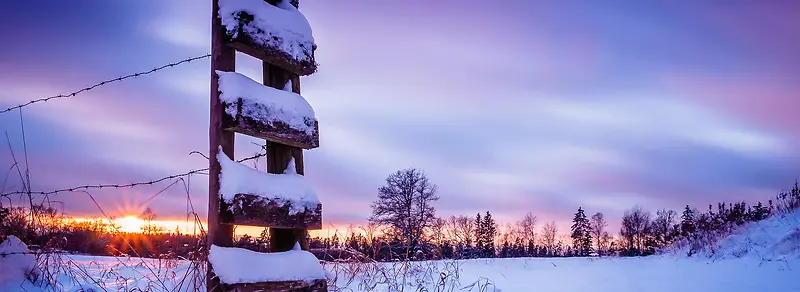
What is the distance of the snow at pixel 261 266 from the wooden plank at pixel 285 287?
27 millimetres

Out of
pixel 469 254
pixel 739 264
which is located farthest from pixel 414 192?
pixel 739 264

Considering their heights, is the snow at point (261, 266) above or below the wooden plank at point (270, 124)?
below

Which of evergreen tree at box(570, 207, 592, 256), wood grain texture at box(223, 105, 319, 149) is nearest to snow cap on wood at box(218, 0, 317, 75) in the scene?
wood grain texture at box(223, 105, 319, 149)

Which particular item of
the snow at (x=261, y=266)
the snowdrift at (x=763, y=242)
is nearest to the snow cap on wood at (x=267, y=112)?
the snow at (x=261, y=266)

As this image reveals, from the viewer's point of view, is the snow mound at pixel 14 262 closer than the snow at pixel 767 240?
Yes

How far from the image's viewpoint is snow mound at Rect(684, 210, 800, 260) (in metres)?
8.64

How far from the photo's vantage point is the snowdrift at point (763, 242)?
28.4 feet

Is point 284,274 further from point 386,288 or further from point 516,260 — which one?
point 516,260

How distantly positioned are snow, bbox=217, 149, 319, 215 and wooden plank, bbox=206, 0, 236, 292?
56 millimetres

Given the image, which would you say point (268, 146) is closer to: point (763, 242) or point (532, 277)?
point (532, 277)

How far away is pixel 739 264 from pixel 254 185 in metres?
7.73

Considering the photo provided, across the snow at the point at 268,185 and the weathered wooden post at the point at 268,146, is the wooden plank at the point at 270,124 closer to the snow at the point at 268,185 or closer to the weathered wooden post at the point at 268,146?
the weathered wooden post at the point at 268,146

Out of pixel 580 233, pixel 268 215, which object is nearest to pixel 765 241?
pixel 268 215

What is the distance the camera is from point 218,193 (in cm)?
314
